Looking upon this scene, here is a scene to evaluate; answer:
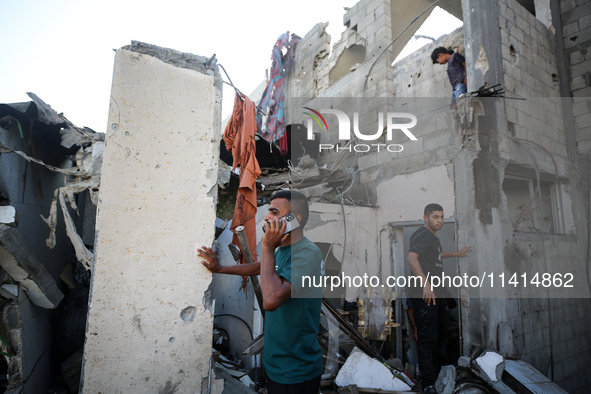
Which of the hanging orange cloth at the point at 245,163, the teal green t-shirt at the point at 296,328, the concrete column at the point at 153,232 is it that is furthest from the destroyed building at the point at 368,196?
the hanging orange cloth at the point at 245,163

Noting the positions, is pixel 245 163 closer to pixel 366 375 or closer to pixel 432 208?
pixel 432 208

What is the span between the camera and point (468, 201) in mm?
4125

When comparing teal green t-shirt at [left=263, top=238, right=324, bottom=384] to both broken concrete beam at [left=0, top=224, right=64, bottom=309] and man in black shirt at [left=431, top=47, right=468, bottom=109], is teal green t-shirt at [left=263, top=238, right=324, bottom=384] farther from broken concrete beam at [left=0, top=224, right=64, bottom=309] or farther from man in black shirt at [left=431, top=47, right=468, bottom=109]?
man in black shirt at [left=431, top=47, right=468, bottom=109]

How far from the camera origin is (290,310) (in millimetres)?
1849

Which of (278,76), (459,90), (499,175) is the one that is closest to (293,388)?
(499,175)

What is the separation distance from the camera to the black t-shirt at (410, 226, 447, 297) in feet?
13.6

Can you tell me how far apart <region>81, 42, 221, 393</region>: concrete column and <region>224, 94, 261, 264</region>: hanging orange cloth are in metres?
0.91

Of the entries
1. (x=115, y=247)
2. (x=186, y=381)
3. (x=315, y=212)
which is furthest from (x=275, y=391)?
(x=315, y=212)

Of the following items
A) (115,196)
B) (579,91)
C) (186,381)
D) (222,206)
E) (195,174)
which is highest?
(579,91)

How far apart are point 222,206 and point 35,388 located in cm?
336

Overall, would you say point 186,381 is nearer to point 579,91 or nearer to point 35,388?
point 35,388

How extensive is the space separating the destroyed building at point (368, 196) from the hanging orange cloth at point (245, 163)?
718mm

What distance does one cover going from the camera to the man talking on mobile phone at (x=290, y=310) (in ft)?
5.82

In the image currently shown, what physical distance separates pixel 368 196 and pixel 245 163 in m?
2.98
